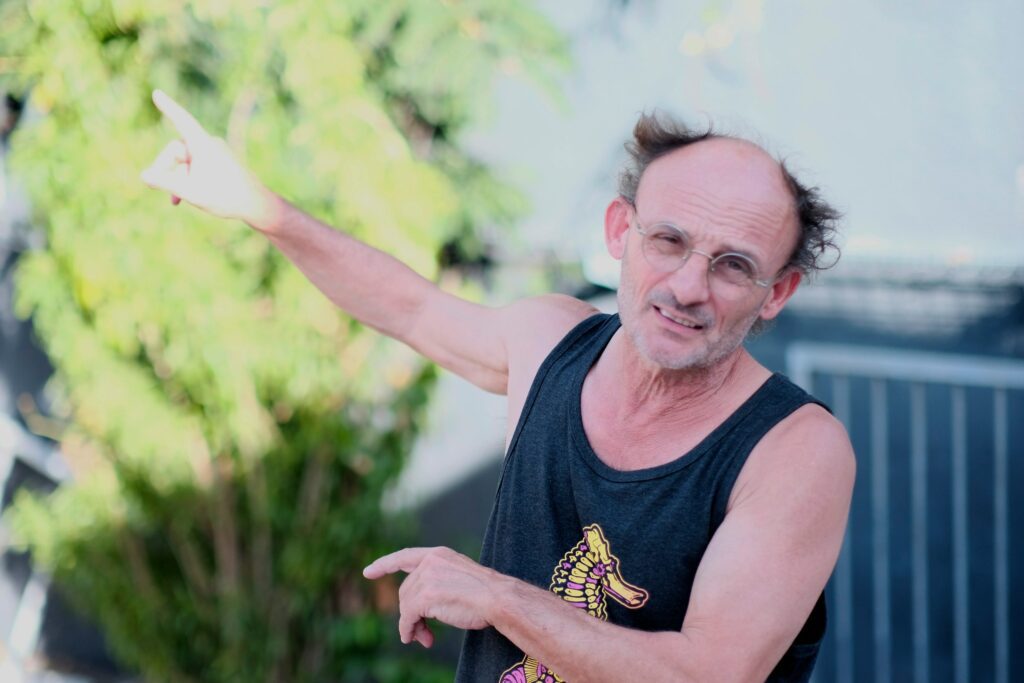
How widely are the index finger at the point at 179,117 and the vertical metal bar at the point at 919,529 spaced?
7.90ft

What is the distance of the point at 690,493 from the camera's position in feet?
5.55

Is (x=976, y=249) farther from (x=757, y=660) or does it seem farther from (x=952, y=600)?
(x=757, y=660)

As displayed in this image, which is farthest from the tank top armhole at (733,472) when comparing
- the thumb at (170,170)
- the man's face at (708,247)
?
the thumb at (170,170)

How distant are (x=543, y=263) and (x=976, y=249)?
1460 mm

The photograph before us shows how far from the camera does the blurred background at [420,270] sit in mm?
3596

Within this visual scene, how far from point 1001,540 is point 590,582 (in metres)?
2.19

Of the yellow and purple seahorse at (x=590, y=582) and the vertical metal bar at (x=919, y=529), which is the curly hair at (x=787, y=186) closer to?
the yellow and purple seahorse at (x=590, y=582)

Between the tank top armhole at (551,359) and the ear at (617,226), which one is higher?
the ear at (617,226)

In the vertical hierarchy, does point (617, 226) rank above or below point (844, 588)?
above

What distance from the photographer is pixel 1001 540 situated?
3.52 metres

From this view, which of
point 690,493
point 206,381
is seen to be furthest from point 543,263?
point 690,493

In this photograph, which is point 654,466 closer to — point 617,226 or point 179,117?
point 617,226

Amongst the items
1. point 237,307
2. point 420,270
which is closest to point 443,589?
point 420,270

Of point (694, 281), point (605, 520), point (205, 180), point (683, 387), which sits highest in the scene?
point (205, 180)
